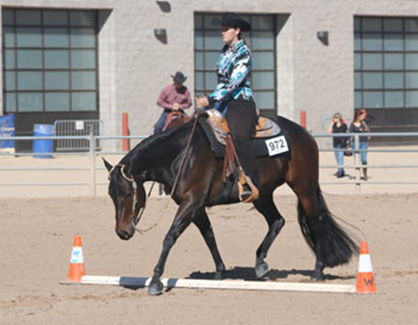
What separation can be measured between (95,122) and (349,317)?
23.4 meters

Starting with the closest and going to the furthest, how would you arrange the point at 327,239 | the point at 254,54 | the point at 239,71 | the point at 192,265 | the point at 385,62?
the point at 239,71 → the point at 327,239 → the point at 192,265 → the point at 254,54 → the point at 385,62

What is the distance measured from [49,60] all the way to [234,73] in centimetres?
2156

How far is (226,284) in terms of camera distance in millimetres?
9000

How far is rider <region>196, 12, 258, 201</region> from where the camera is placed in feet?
30.8

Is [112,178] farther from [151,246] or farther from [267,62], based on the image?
[267,62]

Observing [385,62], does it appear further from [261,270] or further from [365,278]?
[365,278]

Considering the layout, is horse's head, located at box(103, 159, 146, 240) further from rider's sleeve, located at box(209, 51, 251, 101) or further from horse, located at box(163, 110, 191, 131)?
horse, located at box(163, 110, 191, 131)

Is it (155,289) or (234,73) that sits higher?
(234,73)

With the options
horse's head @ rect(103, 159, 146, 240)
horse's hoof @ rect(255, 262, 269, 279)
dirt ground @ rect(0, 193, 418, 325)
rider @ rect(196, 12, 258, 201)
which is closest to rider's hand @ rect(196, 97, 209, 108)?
rider @ rect(196, 12, 258, 201)

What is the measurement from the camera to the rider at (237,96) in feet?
30.8

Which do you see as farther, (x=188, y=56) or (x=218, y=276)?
(x=188, y=56)

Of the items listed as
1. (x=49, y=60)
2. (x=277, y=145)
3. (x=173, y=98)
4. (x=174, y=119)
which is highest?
(x=49, y=60)

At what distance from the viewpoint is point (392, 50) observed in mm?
34469

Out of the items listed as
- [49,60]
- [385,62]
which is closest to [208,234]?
[49,60]
